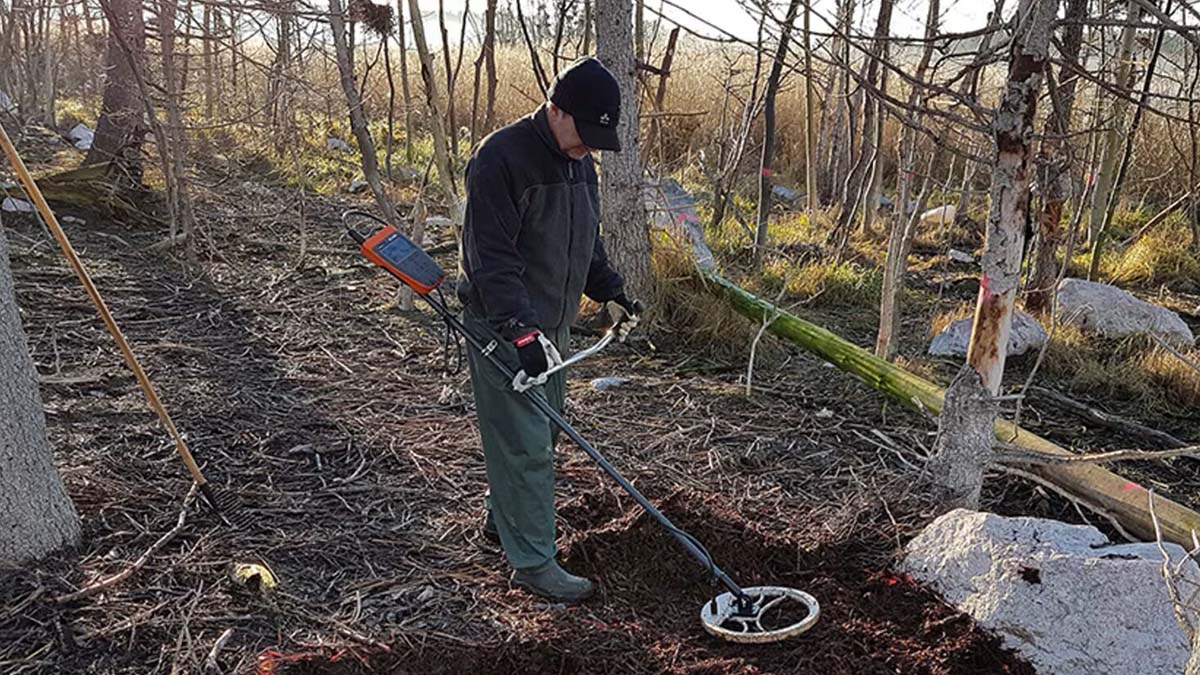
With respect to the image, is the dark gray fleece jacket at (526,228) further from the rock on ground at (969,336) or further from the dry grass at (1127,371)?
the dry grass at (1127,371)

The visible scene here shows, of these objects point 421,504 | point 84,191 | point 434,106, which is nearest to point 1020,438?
point 421,504

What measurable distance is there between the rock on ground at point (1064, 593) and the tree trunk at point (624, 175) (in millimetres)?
3175

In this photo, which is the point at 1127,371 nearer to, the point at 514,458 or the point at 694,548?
the point at 694,548

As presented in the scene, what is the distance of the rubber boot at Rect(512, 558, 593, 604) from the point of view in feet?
10.3

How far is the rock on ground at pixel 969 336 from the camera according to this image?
5914 millimetres

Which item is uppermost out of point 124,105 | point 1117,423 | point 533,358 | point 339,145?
point 124,105

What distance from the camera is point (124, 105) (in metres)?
9.14

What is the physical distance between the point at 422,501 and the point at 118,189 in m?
6.33

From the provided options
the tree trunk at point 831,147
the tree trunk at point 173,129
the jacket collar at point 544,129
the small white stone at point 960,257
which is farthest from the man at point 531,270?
the tree trunk at point 831,147

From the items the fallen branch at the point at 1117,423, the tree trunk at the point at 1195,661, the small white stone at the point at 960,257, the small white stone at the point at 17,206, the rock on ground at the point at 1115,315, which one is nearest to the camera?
the tree trunk at the point at 1195,661

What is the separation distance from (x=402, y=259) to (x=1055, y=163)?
106 inches

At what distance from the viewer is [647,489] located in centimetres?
392

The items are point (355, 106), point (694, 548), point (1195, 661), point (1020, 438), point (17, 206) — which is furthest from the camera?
point (17, 206)

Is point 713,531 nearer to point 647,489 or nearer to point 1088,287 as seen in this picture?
point 647,489
